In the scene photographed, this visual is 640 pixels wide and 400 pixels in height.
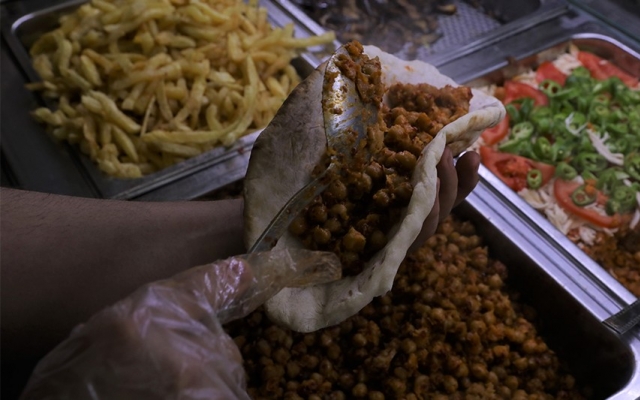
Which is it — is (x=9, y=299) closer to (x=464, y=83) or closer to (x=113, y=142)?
(x=113, y=142)

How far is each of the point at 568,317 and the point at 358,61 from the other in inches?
49.1

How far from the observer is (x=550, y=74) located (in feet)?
9.95

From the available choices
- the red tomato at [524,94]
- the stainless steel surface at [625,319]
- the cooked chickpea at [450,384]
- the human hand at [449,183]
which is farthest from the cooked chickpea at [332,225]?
the red tomato at [524,94]

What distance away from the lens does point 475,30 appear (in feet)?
11.1

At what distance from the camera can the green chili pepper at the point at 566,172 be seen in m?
2.56

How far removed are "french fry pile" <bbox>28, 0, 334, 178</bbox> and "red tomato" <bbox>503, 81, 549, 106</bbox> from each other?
0.98 m

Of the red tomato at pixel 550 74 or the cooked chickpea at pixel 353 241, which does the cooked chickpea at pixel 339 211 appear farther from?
the red tomato at pixel 550 74

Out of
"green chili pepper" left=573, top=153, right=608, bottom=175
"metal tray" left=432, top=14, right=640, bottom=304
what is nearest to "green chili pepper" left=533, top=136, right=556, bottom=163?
"green chili pepper" left=573, top=153, right=608, bottom=175

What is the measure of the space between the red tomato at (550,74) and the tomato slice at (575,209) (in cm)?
73

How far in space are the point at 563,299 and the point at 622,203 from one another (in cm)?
65

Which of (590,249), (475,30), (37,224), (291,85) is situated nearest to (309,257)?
(37,224)

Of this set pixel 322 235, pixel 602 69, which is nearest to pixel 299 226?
pixel 322 235

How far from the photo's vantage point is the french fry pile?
254cm

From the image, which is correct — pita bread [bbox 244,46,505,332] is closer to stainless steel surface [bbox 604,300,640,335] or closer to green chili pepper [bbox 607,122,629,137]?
stainless steel surface [bbox 604,300,640,335]
